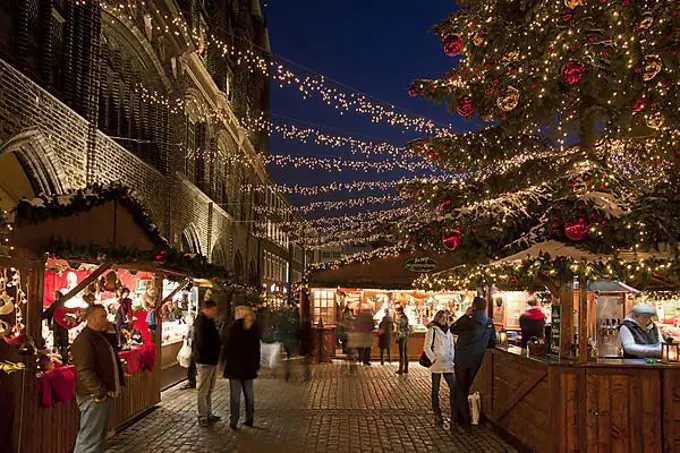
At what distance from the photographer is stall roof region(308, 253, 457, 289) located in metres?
22.3

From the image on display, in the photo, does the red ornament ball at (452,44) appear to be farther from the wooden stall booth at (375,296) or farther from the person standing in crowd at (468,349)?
the wooden stall booth at (375,296)

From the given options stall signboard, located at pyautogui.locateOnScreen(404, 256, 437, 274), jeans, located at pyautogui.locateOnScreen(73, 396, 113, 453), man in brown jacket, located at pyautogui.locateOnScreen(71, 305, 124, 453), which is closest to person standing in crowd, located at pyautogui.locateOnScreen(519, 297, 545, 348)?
stall signboard, located at pyautogui.locateOnScreen(404, 256, 437, 274)

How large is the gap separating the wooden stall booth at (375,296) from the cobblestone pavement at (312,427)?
7007 millimetres

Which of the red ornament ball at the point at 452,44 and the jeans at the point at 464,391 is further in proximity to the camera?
the jeans at the point at 464,391

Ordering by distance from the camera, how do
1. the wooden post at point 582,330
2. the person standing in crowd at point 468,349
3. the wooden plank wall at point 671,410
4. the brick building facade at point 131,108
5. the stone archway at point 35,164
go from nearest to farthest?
→ the wooden plank wall at point 671,410, the wooden post at point 582,330, the person standing in crowd at point 468,349, the stone archway at point 35,164, the brick building facade at point 131,108

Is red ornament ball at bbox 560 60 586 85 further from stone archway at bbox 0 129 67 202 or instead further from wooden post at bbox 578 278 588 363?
stone archway at bbox 0 129 67 202

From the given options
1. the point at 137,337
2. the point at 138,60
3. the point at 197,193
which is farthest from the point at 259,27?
the point at 137,337

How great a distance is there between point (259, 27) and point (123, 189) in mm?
34389

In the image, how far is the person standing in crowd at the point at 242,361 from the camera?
1038 centimetres

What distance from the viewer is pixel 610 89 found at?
428 inches

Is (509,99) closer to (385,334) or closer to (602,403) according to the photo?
(602,403)

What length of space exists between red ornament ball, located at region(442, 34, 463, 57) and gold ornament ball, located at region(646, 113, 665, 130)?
2968mm

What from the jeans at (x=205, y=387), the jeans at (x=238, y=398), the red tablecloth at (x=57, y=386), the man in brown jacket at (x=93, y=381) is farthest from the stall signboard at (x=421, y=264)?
the man in brown jacket at (x=93, y=381)

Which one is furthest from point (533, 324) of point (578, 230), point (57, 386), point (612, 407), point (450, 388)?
point (57, 386)
